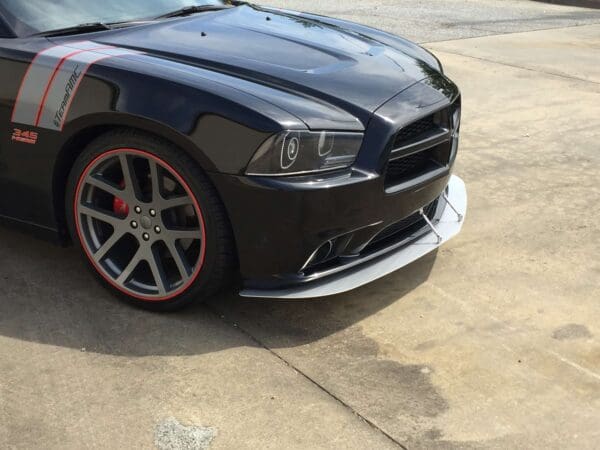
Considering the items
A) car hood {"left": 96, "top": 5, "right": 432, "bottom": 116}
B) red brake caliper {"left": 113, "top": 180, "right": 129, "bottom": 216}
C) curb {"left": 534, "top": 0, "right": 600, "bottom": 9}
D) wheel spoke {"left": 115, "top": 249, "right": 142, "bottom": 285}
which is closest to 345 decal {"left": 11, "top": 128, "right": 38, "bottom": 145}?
red brake caliper {"left": 113, "top": 180, "right": 129, "bottom": 216}

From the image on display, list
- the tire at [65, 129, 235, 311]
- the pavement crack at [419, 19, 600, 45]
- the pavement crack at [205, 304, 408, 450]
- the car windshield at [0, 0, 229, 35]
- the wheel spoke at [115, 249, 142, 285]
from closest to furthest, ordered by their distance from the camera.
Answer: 1. the pavement crack at [205, 304, 408, 450]
2. the tire at [65, 129, 235, 311]
3. the wheel spoke at [115, 249, 142, 285]
4. the car windshield at [0, 0, 229, 35]
5. the pavement crack at [419, 19, 600, 45]

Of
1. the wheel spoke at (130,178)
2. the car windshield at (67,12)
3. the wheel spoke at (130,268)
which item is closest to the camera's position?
the wheel spoke at (130,178)

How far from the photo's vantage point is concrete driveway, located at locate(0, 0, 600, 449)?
270 centimetres

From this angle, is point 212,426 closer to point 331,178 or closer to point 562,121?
point 331,178

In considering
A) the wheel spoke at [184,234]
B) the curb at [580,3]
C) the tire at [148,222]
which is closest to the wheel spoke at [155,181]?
the tire at [148,222]

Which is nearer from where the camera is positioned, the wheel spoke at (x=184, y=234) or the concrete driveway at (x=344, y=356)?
the concrete driveway at (x=344, y=356)

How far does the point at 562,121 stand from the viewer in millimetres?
6449

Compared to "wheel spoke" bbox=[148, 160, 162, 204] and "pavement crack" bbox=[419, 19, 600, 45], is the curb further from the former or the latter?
"wheel spoke" bbox=[148, 160, 162, 204]

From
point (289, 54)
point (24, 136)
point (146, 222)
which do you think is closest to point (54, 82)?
point (24, 136)

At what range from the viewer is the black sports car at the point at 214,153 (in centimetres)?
299

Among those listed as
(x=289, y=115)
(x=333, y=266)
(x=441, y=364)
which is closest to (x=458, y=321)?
(x=441, y=364)

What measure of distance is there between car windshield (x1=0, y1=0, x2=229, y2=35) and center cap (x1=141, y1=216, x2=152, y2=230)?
1.00m

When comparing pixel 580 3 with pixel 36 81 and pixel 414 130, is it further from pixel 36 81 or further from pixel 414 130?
pixel 36 81

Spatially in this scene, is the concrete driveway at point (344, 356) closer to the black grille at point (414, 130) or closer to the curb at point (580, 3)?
the black grille at point (414, 130)
